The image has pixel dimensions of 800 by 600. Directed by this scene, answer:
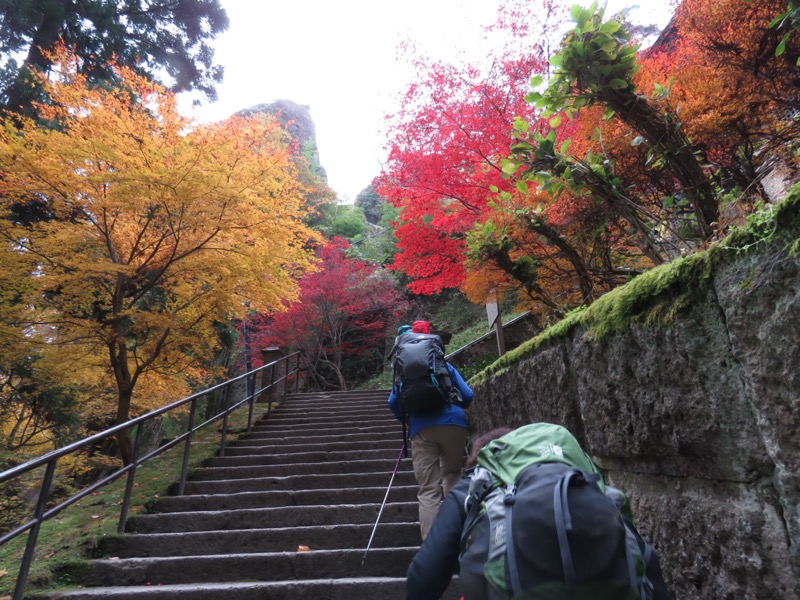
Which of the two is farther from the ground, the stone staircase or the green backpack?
the green backpack

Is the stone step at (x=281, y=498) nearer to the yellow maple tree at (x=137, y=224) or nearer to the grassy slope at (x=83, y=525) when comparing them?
the grassy slope at (x=83, y=525)

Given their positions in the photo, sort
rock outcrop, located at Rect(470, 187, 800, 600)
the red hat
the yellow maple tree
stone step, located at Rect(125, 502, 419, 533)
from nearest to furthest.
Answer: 1. rock outcrop, located at Rect(470, 187, 800, 600)
2. the red hat
3. stone step, located at Rect(125, 502, 419, 533)
4. the yellow maple tree

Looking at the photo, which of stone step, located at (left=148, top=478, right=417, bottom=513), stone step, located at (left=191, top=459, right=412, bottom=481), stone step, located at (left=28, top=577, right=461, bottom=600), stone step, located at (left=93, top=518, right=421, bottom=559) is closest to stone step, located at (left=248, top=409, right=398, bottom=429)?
stone step, located at (left=191, top=459, right=412, bottom=481)

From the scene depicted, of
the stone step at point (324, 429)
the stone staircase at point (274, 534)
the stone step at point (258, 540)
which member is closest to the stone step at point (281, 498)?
the stone staircase at point (274, 534)

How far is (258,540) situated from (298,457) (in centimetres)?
205

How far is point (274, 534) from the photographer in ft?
11.8

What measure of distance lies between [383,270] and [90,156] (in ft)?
41.6

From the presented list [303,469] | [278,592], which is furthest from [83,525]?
[278,592]

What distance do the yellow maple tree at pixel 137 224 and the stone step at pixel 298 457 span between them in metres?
1.70

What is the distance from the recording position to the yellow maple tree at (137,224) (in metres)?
5.50

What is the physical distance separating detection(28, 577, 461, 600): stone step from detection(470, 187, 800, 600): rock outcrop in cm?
154

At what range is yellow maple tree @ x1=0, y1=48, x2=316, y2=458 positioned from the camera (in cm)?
550

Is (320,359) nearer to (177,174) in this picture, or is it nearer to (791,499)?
(177,174)

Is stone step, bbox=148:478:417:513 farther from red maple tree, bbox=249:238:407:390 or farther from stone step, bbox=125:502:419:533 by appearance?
red maple tree, bbox=249:238:407:390
